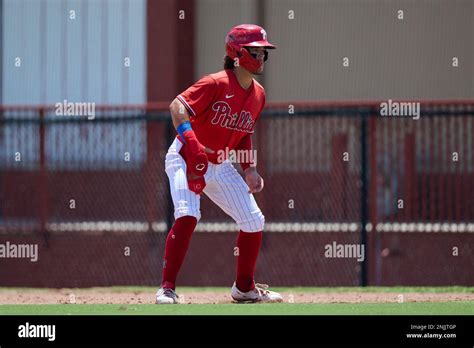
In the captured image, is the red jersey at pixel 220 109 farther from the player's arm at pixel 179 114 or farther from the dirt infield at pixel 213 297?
the dirt infield at pixel 213 297

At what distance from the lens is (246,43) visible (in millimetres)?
8812

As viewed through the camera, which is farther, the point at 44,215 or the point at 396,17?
the point at 396,17

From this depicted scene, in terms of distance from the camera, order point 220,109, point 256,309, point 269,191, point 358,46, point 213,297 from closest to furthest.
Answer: point 256,309
point 220,109
point 213,297
point 269,191
point 358,46

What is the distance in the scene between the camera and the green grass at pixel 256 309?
7738 mm

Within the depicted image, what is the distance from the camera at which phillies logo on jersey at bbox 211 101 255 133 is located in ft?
28.8

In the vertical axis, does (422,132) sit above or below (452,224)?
above

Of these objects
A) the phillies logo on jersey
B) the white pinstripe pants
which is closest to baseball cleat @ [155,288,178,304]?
the white pinstripe pants

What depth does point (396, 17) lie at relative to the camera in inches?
680

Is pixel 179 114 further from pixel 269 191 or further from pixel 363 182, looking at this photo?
pixel 269 191

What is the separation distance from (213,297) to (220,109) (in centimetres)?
225

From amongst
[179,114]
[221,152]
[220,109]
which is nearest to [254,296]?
[221,152]
